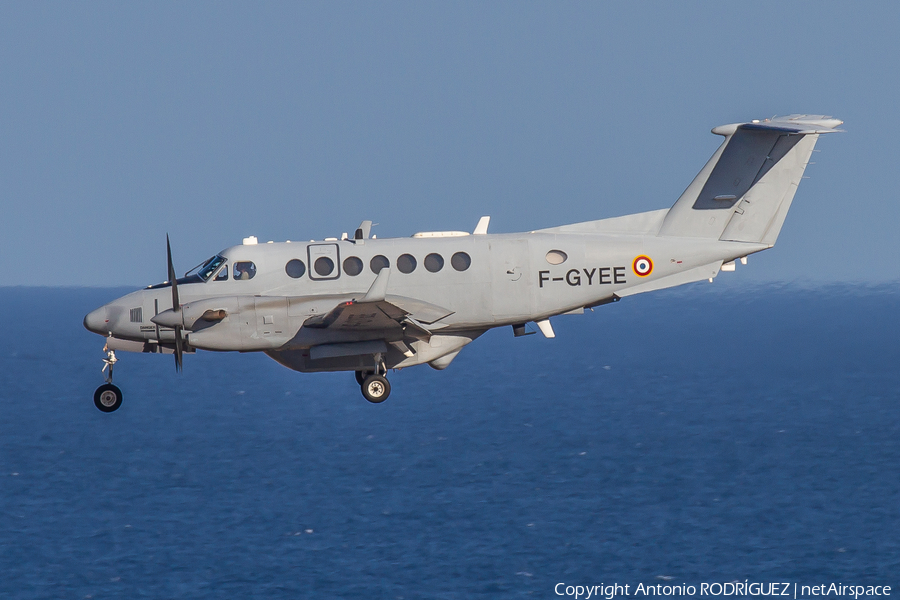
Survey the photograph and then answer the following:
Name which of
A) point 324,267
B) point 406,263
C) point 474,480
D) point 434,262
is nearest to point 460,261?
point 434,262

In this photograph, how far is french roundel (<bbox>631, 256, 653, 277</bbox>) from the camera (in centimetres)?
3038

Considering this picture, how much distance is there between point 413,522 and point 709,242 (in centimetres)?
4431

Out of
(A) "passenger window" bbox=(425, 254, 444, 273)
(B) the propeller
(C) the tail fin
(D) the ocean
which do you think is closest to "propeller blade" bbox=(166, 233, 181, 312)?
(B) the propeller

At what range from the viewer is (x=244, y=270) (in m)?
30.2

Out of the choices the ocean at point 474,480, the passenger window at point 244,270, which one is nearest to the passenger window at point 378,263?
the passenger window at point 244,270

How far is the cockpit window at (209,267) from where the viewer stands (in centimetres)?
3037

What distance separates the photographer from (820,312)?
574ft

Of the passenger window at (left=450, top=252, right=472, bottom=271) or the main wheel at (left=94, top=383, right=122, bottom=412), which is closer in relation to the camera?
the passenger window at (left=450, top=252, right=472, bottom=271)

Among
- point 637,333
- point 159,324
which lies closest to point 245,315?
point 159,324

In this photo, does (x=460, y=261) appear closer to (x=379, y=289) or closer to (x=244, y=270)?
(x=379, y=289)

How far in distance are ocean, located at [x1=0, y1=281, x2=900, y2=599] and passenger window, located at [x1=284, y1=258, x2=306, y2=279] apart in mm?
35109

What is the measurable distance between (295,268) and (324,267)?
82 cm

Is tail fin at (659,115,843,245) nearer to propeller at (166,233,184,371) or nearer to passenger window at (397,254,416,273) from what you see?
passenger window at (397,254,416,273)

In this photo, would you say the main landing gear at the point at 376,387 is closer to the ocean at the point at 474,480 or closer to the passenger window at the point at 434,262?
the passenger window at the point at 434,262
